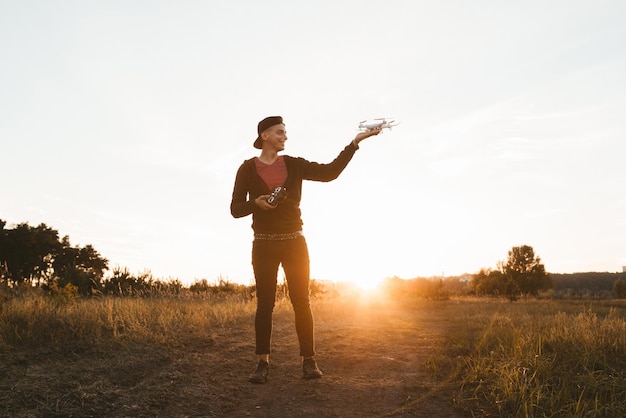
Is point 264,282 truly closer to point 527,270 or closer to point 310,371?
point 310,371

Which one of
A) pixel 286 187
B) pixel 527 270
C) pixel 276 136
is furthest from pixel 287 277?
pixel 527 270

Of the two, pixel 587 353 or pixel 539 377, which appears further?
pixel 587 353

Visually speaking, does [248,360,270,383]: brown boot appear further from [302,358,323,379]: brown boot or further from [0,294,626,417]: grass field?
[302,358,323,379]: brown boot

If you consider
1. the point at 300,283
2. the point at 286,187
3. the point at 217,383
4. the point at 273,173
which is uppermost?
the point at 273,173

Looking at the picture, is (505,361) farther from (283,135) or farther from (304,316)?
(283,135)

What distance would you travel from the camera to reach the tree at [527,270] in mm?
55625

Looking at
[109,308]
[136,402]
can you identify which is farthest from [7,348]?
[136,402]

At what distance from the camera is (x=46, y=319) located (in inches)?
244

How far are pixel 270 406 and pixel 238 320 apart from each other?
3984 millimetres

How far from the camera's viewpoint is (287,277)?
4.45m

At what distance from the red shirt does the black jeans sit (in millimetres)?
552

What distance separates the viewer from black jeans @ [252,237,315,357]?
4379mm

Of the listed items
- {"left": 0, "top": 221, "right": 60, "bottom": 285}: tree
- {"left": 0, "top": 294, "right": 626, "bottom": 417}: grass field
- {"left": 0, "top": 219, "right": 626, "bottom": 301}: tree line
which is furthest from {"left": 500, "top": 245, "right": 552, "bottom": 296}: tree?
{"left": 0, "top": 294, "right": 626, "bottom": 417}: grass field

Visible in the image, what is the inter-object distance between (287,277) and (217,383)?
3.77 ft
